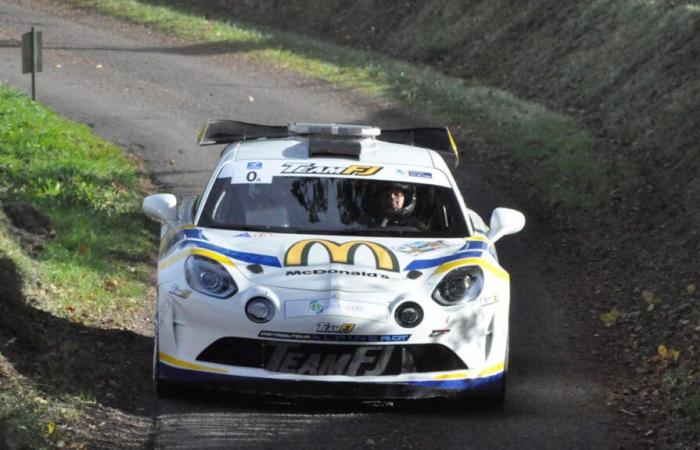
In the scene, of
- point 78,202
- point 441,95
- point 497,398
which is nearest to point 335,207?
point 497,398

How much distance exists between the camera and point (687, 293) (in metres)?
11.5

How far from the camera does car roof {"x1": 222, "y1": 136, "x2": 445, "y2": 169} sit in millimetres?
9805

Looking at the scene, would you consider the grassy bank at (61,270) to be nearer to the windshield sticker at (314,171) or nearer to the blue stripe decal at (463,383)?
the windshield sticker at (314,171)

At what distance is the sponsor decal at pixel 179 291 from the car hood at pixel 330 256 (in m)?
0.35

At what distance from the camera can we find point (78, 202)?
45.0 ft

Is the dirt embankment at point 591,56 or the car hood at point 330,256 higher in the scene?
the car hood at point 330,256

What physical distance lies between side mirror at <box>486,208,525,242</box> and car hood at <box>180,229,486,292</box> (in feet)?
1.54

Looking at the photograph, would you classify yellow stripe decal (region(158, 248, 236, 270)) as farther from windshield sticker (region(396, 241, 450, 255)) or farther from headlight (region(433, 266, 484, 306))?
headlight (region(433, 266, 484, 306))

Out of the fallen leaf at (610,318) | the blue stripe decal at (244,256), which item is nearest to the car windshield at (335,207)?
the blue stripe decal at (244,256)

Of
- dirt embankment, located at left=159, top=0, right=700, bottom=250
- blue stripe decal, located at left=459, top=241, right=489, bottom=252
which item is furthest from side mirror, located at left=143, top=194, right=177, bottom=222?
dirt embankment, located at left=159, top=0, right=700, bottom=250

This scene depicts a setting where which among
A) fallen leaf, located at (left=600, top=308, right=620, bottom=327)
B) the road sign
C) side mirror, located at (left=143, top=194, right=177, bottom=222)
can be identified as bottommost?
the road sign

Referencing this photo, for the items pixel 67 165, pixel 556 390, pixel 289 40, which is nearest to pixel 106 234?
pixel 67 165

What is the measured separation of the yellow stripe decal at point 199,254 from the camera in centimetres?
834

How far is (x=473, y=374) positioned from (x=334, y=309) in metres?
0.97
